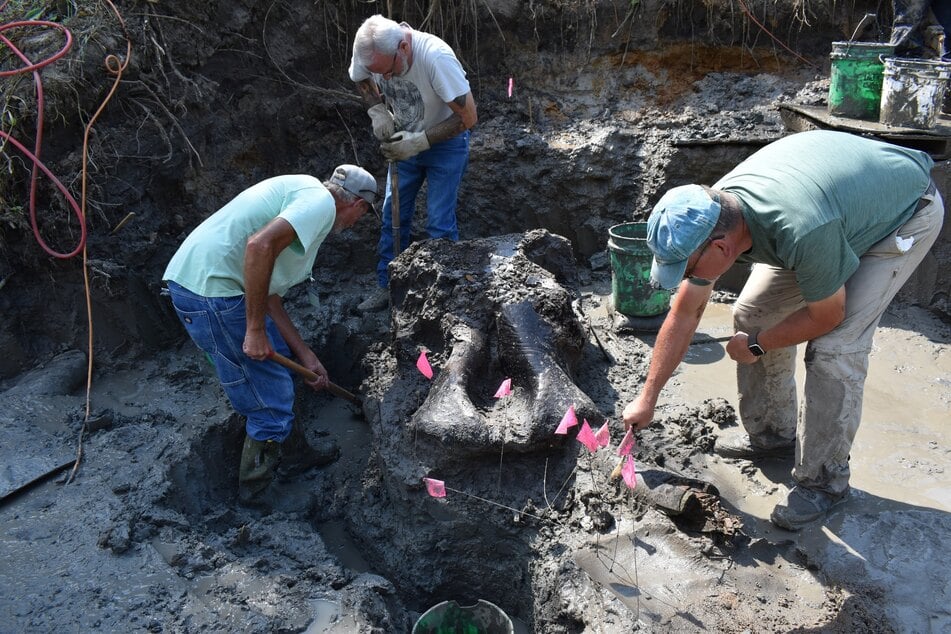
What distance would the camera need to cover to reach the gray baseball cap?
3516 mm

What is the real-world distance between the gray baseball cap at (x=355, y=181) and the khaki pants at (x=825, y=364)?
6.44ft

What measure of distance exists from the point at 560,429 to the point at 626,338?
197cm

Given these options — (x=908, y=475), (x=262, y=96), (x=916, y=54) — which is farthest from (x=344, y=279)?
(x=916, y=54)

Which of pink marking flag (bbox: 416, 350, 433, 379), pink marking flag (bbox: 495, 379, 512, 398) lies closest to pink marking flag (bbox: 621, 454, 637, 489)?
pink marking flag (bbox: 495, 379, 512, 398)

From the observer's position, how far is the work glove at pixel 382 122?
4.73m

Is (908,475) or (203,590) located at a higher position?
(203,590)

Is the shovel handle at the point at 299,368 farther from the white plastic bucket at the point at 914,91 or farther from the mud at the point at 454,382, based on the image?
the white plastic bucket at the point at 914,91

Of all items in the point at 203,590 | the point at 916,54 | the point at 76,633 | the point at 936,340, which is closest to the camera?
the point at 76,633

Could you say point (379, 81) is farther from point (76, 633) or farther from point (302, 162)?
point (76, 633)

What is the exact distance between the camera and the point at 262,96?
5742 mm

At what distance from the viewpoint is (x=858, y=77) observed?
516 centimetres

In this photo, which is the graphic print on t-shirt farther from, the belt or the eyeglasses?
the belt

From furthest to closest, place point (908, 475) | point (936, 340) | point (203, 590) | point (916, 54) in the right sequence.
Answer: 1. point (916, 54)
2. point (936, 340)
3. point (908, 475)
4. point (203, 590)

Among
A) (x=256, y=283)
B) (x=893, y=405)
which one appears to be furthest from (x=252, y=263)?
(x=893, y=405)
